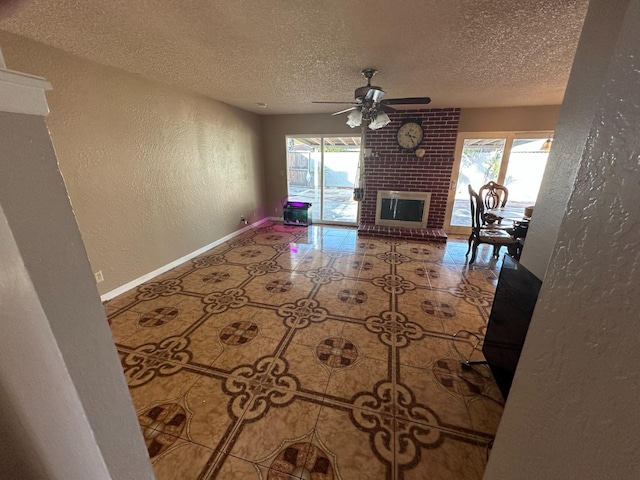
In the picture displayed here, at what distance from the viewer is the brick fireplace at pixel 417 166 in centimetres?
426

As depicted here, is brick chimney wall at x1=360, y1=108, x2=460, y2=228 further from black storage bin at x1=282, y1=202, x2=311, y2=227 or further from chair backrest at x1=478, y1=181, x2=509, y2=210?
black storage bin at x1=282, y1=202, x2=311, y2=227

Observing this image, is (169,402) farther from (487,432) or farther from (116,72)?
(116,72)

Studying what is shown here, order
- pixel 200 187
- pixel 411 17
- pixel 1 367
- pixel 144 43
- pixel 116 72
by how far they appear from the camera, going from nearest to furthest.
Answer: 1. pixel 1 367
2. pixel 411 17
3. pixel 144 43
4. pixel 116 72
5. pixel 200 187

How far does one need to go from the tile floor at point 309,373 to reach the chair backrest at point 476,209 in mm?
722

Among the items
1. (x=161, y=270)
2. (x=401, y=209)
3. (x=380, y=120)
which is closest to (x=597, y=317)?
(x=380, y=120)

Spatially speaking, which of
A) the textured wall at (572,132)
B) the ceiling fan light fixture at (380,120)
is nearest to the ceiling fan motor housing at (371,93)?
the ceiling fan light fixture at (380,120)

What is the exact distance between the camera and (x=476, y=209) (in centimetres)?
324

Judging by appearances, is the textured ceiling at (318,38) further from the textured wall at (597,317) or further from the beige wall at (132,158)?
the textured wall at (597,317)

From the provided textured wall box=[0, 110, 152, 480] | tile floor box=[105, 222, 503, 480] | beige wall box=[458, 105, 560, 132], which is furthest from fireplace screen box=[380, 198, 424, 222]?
textured wall box=[0, 110, 152, 480]

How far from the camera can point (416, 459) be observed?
3.82 feet

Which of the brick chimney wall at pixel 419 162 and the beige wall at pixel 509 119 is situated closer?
the beige wall at pixel 509 119

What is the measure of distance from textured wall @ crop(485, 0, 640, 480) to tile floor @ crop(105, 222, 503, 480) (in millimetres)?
815

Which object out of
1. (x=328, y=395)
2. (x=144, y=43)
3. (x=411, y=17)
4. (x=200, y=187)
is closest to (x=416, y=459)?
(x=328, y=395)

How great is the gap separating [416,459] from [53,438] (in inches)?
53.2
